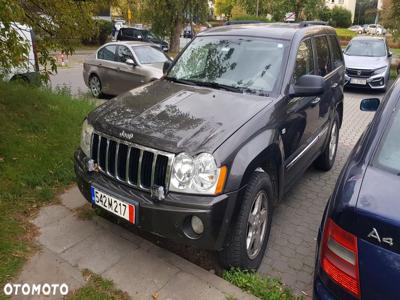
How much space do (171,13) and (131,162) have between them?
21.5 metres

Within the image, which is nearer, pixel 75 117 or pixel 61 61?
pixel 75 117

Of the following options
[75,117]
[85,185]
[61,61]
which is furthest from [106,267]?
[61,61]

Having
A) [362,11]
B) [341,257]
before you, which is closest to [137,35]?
[341,257]

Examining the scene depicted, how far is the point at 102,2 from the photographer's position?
6.17 meters

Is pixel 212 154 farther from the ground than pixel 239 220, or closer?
farther from the ground

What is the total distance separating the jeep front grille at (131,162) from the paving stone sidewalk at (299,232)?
1.32 m

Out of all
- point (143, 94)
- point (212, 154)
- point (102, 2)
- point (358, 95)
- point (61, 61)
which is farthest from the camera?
point (61, 61)

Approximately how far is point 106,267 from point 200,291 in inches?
32.0

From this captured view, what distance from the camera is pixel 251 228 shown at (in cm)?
320

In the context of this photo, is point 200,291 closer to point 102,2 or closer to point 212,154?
point 212,154

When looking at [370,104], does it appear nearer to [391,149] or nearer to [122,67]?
[391,149]

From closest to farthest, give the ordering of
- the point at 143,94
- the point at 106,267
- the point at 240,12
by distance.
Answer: the point at 106,267 → the point at 143,94 → the point at 240,12

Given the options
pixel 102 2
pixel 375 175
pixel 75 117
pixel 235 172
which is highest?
pixel 102 2

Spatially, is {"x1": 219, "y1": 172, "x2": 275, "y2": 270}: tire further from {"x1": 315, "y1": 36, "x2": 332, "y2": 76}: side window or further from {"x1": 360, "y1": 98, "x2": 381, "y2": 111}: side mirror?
{"x1": 315, "y1": 36, "x2": 332, "y2": 76}: side window
